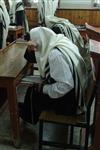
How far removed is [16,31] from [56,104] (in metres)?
2.83

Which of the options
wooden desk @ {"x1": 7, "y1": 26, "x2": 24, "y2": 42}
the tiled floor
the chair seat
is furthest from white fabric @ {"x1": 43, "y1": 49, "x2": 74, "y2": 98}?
wooden desk @ {"x1": 7, "y1": 26, "x2": 24, "y2": 42}

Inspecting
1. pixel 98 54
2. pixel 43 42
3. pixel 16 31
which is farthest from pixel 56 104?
pixel 16 31

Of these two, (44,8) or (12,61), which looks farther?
(44,8)

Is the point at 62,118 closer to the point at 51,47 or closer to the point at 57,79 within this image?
the point at 57,79

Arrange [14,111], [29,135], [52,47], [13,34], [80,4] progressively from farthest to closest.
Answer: [80,4] < [13,34] < [29,135] < [14,111] < [52,47]

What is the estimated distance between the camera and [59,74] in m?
1.74

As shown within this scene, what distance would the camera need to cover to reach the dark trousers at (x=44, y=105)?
1822mm

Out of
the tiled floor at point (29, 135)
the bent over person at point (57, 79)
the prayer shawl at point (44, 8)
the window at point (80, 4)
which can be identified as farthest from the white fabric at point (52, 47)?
the window at point (80, 4)

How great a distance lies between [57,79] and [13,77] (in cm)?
36

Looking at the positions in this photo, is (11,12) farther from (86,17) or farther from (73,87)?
(73,87)

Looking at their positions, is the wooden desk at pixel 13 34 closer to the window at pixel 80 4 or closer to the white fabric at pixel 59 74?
the window at pixel 80 4

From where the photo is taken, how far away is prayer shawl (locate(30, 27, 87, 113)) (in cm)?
177

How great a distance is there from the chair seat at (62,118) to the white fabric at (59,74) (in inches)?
6.0

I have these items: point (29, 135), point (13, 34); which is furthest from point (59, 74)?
point (13, 34)
